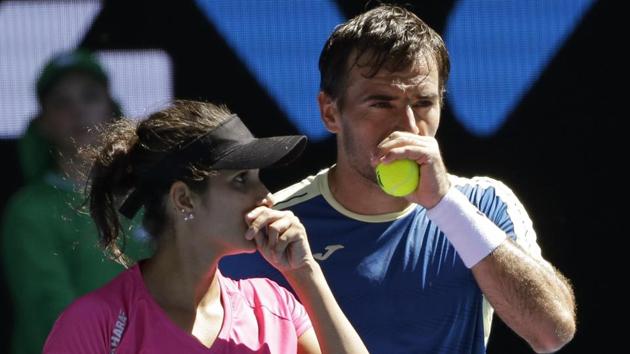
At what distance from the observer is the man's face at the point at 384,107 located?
9.58ft

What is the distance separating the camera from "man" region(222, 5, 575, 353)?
9.14 ft

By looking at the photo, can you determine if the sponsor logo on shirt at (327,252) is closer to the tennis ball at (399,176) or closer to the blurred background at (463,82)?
the tennis ball at (399,176)

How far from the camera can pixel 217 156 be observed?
2.55 meters

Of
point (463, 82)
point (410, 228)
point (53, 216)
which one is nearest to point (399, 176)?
point (410, 228)

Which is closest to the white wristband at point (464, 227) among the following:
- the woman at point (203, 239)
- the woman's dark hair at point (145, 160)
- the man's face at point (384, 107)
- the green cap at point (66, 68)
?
the man's face at point (384, 107)

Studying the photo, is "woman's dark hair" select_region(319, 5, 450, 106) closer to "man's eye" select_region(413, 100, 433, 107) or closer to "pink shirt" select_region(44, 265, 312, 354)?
"man's eye" select_region(413, 100, 433, 107)

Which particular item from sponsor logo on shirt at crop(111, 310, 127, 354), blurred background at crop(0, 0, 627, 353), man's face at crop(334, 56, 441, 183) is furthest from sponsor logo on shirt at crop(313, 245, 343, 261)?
blurred background at crop(0, 0, 627, 353)

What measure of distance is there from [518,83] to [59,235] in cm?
161

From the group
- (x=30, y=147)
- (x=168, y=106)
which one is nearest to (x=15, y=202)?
(x=30, y=147)

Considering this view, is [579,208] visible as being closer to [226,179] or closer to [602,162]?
[602,162]

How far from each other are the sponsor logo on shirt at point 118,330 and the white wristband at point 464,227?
0.73m

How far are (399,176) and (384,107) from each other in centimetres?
25

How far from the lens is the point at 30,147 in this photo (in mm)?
4301

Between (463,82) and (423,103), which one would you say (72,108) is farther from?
(423,103)
